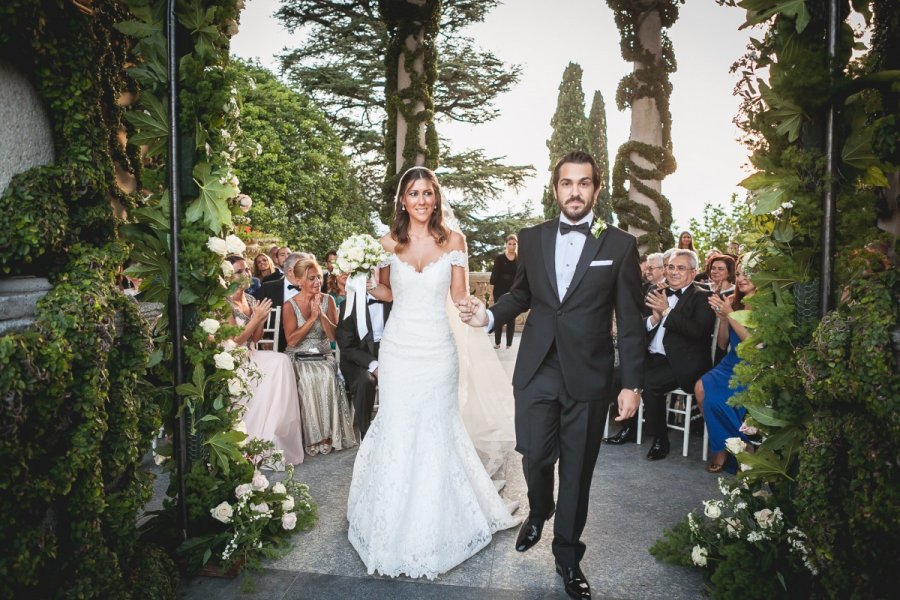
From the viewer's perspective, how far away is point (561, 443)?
3.18 meters

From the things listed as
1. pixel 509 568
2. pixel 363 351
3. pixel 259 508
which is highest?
pixel 363 351

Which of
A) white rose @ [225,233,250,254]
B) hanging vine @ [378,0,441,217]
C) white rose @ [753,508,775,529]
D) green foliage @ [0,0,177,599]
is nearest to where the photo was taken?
green foliage @ [0,0,177,599]

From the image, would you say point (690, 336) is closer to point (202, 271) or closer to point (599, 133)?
point (202, 271)

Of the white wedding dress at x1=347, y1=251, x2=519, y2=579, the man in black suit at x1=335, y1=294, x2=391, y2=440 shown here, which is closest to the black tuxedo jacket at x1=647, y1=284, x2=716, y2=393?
the white wedding dress at x1=347, y1=251, x2=519, y2=579

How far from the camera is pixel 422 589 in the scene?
3090 mm

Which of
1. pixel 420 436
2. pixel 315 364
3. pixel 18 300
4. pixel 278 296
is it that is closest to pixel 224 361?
pixel 18 300

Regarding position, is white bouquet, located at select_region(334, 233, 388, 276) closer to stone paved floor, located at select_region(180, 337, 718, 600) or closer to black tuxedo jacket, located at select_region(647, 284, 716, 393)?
stone paved floor, located at select_region(180, 337, 718, 600)

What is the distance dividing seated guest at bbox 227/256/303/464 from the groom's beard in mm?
2999

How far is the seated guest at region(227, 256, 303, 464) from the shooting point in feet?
17.1

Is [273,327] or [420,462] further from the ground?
[273,327]

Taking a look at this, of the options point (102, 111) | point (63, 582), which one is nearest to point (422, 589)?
point (63, 582)

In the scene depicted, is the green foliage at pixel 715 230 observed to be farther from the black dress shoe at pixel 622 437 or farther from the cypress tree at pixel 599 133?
the cypress tree at pixel 599 133

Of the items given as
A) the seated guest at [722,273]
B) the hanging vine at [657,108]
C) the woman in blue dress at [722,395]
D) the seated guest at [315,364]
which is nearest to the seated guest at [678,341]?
the woman in blue dress at [722,395]

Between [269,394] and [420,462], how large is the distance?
7.49ft
